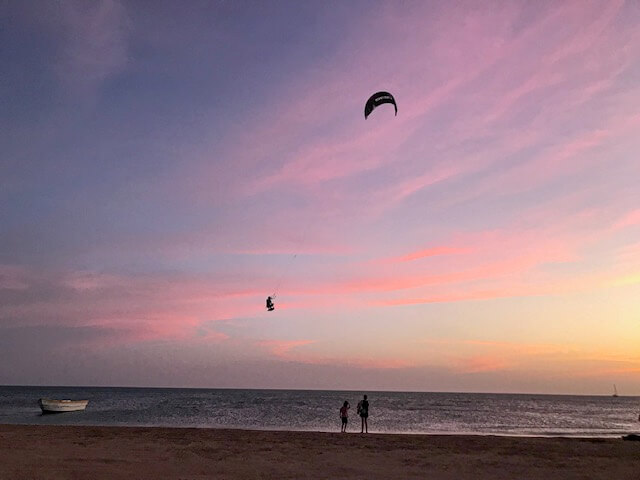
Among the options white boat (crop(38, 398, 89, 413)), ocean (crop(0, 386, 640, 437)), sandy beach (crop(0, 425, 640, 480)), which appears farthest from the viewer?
white boat (crop(38, 398, 89, 413))

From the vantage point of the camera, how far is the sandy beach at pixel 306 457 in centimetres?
1160

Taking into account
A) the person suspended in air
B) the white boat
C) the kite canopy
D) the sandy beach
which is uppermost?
the kite canopy

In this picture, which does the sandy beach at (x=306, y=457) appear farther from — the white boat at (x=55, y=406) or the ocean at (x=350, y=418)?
Answer: the white boat at (x=55, y=406)

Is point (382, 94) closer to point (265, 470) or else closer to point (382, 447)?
point (382, 447)

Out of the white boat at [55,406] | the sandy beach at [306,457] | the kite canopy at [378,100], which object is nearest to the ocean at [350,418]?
the white boat at [55,406]

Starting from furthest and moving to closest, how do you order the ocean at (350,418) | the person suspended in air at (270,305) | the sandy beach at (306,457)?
the ocean at (350,418), the person suspended in air at (270,305), the sandy beach at (306,457)

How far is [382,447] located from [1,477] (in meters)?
10.4

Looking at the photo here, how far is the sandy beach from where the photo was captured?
11598 mm

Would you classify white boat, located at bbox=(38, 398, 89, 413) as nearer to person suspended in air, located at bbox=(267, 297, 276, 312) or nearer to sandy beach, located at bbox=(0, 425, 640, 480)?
sandy beach, located at bbox=(0, 425, 640, 480)

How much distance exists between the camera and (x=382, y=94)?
65.2 ft

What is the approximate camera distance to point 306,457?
553 inches

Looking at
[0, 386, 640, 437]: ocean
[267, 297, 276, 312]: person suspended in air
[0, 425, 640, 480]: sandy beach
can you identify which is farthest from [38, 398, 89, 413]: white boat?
[267, 297, 276, 312]: person suspended in air

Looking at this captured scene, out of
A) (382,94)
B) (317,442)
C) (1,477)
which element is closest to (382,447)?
(317,442)

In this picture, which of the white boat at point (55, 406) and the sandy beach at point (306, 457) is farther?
the white boat at point (55, 406)
